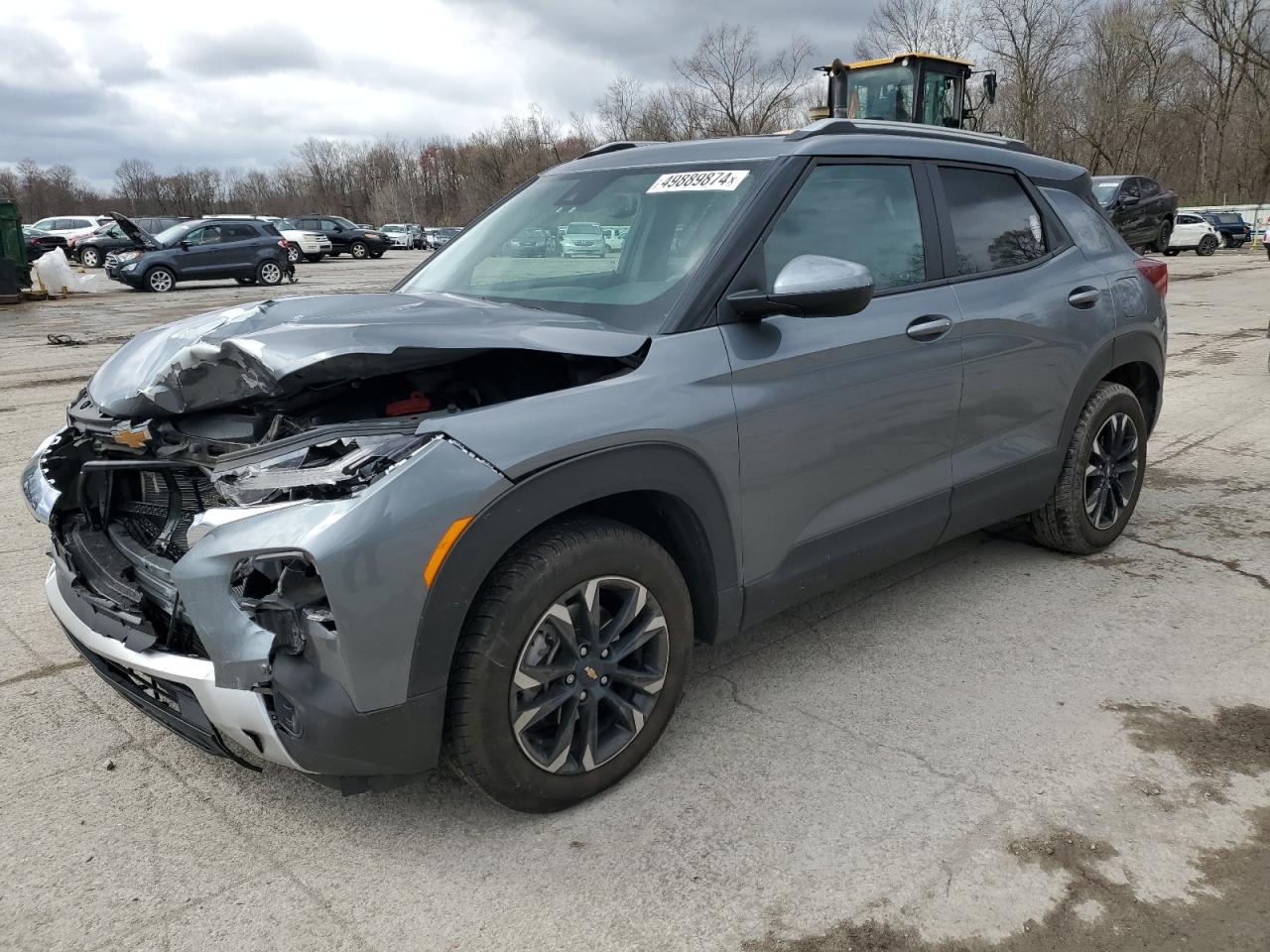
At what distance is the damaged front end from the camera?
7.16 feet

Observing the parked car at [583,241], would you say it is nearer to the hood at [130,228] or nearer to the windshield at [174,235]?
the hood at [130,228]

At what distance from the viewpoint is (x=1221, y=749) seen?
294 cm

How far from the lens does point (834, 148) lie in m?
3.32

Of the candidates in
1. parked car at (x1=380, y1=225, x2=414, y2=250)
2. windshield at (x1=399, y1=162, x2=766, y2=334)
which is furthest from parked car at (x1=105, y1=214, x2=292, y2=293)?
parked car at (x1=380, y1=225, x2=414, y2=250)

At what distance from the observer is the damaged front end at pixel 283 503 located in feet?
7.16

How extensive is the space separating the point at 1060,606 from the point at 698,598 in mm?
1895

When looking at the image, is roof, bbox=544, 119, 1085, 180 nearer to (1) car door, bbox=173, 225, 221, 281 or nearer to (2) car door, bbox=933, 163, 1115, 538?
(2) car door, bbox=933, 163, 1115, 538

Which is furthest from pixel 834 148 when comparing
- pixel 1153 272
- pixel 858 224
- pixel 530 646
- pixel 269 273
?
pixel 269 273

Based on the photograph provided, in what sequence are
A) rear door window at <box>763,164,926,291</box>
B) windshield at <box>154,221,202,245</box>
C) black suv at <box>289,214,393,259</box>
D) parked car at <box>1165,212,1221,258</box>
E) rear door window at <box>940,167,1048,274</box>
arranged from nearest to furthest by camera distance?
rear door window at <box>763,164,926,291</box> < rear door window at <box>940,167,1048,274</box> < windshield at <box>154,221,202,245</box> < parked car at <box>1165,212,1221,258</box> < black suv at <box>289,214,393,259</box>

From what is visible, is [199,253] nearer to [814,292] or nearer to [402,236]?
[814,292]

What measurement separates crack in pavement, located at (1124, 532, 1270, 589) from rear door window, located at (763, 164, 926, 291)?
2155mm

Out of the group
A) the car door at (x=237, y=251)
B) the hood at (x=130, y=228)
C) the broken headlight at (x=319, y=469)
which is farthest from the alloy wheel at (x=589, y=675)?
the car door at (x=237, y=251)

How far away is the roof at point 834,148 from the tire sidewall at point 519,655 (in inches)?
57.6

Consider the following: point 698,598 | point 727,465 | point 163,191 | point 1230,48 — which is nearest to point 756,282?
point 727,465
